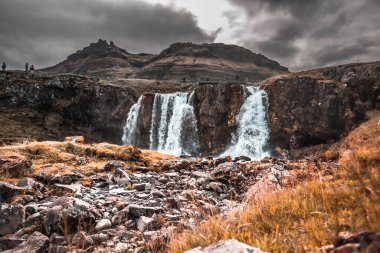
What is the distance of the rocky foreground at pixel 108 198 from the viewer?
7.14m

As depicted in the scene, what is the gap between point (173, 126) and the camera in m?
57.5

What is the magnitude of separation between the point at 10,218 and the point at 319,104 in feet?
178

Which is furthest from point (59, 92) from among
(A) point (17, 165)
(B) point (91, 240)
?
(B) point (91, 240)

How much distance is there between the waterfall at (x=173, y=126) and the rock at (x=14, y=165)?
38.8 metres

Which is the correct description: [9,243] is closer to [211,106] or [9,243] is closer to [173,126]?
[173,126]

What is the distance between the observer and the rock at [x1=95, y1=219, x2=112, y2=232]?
326 inches

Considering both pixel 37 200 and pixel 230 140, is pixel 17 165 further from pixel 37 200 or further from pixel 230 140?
pixel 230 140

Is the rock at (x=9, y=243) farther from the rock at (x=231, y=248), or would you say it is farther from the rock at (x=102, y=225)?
the rock at (x=231, y=248)

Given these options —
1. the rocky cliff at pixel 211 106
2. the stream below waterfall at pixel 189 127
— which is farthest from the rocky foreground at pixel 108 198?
the rocky cliff at pixel 211 106

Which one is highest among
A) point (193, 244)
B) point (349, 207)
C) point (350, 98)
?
point (350, 98)

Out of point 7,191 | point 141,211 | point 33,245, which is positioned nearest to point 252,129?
point 7,191

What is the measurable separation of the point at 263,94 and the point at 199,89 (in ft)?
40.4

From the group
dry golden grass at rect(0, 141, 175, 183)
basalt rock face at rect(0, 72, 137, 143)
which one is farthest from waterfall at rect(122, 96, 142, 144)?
dry golden grass at rect(0, 141, 175, 183)

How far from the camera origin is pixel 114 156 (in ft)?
78.3
